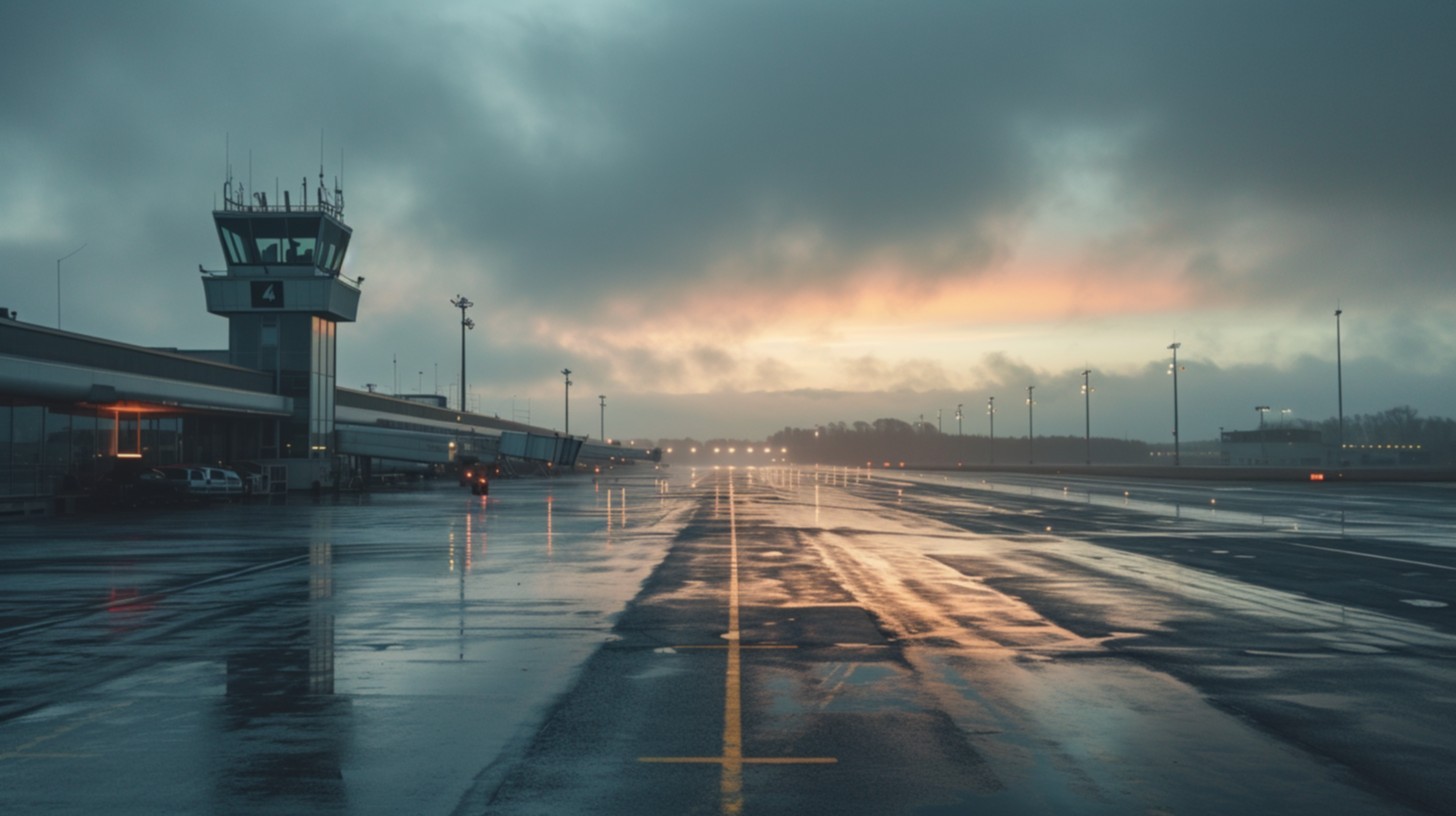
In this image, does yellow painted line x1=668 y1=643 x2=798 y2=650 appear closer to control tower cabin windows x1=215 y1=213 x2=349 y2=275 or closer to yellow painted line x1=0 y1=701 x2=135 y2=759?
yellow painted line x1=0 y1=701 x2=135 y2=759

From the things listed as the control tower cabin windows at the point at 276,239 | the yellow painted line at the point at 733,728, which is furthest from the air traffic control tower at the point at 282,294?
the yellow painted line at the point at 733,728

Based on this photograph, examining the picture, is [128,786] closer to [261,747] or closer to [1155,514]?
[261,747]

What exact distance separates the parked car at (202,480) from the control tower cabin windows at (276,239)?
751 inches

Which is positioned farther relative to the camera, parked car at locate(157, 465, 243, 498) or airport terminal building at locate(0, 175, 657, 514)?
parked car at locate(157, 465, 243, 498)

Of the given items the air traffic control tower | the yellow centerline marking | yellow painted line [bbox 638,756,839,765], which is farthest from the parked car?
yellow painted line [bbox 638,756,839,765]

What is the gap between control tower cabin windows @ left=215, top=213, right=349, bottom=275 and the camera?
227 feet

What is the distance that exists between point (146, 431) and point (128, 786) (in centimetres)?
6147

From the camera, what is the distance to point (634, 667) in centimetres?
1306

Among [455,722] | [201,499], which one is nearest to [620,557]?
[455,722]

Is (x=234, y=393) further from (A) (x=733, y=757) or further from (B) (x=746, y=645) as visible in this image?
(A) (x=733, y=757)

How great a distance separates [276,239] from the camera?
70.1 metres

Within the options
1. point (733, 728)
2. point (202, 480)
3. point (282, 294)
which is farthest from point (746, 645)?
point (282, 294)

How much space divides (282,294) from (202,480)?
780 inches

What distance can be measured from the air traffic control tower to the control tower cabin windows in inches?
2.2
